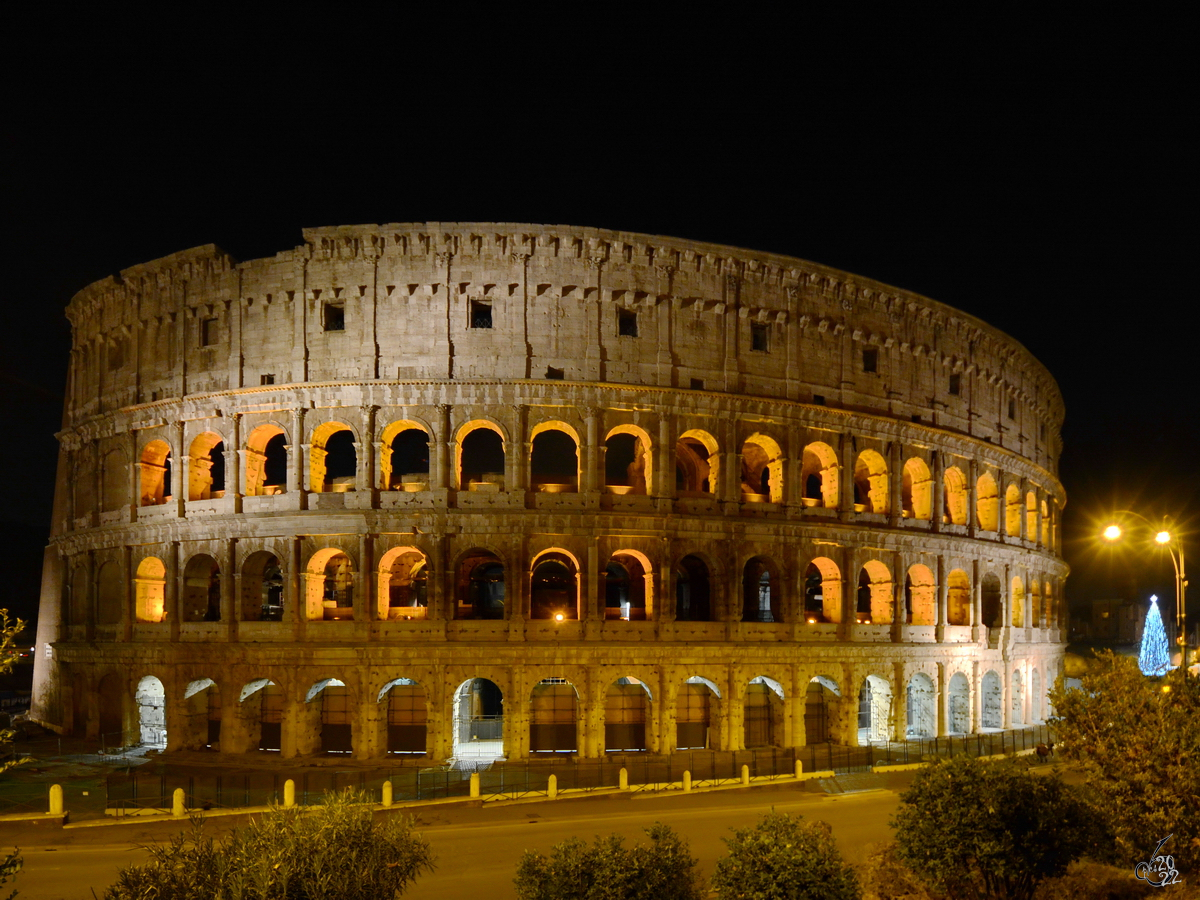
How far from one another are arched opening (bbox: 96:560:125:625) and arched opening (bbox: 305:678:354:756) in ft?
31.2

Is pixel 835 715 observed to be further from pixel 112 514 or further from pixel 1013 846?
pixel 112 514

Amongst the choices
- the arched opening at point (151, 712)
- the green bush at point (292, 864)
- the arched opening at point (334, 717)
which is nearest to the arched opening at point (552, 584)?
the arched opening at point (334, 717)

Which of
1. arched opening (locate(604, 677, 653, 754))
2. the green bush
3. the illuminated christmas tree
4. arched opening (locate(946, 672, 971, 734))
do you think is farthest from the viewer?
the illuminated christmas tree

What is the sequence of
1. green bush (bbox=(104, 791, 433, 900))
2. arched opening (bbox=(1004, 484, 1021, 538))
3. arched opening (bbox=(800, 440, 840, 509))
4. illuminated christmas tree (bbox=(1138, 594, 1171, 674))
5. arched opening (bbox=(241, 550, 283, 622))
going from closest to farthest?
green bush (bbox=(104, 791, 433, 900)), arched opening (bbox=(241, 550, 283, 622)), arched opening (bbox=(800, 440, 840, 509)), arched opening (bbox=(1004, 484, 1021, 538)), illuminated christmas tree (bbox=(1138, 594, 1171, 674))

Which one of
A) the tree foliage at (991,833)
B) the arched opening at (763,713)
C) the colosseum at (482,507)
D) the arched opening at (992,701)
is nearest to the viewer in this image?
the tree foliage at (991,833)

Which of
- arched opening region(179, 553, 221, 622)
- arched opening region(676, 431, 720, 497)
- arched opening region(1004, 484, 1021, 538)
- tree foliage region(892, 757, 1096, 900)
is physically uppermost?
arched opening region(676, 431, 720, 497)

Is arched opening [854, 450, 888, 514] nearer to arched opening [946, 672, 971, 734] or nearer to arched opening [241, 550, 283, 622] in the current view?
arched opening [946, 672, 971, 734]

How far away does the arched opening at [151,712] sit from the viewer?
3109 centimetres

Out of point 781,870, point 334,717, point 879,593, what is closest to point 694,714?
point 879,593

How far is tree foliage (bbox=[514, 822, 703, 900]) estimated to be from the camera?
403 inches

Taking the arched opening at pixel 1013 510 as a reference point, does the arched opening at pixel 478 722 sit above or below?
below

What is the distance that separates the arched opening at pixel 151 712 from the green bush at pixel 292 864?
23.3 metres

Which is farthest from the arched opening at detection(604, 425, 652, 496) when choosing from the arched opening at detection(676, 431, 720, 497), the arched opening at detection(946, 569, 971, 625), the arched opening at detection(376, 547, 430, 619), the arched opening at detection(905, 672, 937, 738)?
the arched opening at detection(946, 569, 971, 625)

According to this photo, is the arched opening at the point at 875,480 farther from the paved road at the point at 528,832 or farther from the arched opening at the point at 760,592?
the paved road at the point at 528,832
